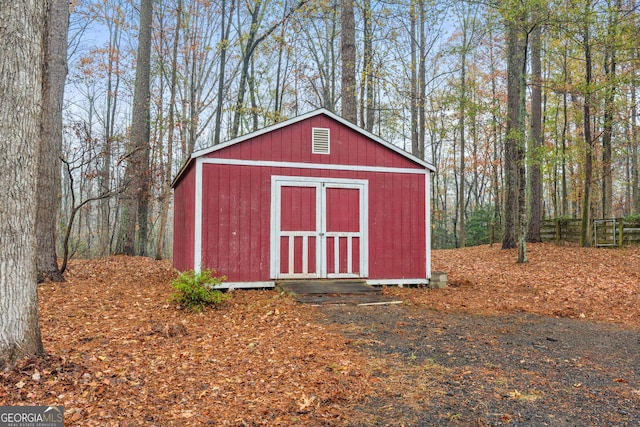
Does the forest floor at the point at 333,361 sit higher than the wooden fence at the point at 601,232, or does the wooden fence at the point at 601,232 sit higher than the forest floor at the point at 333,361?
the wooden fence at the point at 601,232

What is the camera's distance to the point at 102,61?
70.6 ft

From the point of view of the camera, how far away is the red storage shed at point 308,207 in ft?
26.5

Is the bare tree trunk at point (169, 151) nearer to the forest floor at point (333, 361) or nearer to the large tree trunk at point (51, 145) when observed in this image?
the large tree trunk at point (51, 145)

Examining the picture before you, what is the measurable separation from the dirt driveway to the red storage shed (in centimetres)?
219

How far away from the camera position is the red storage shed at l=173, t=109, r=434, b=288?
8.08 metres

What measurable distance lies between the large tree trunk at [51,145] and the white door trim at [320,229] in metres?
4.29

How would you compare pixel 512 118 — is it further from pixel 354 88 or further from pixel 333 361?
pixel 333 361

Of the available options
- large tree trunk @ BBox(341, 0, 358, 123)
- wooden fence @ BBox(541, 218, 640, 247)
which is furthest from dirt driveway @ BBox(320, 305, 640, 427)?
wooden fence @ BBox(541, 218, 640, 247)

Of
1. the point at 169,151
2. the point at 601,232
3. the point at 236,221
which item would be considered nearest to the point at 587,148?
the point at 601,232

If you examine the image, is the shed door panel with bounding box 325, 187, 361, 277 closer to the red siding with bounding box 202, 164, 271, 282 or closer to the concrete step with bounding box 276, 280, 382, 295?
the concrete step with bounding box 276, 280, 382, 295

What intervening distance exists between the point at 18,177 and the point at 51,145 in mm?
5722

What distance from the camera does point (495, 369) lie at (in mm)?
4066

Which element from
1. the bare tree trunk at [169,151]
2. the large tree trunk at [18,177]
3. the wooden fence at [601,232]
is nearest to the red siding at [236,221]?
the large tree trunk at [18,177]

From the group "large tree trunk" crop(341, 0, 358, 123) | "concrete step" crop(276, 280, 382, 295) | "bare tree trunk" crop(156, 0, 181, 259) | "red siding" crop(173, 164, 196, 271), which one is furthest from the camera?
"bare tree trunk" crop(156, 0, 181, 259)
